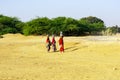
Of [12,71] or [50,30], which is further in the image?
[50,30]

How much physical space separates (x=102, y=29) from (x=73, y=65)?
53.0 meters

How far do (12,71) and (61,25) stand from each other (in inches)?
1458

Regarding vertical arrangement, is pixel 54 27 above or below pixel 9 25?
below

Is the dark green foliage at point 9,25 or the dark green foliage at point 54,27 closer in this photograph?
the dark green foliage at point 54,27

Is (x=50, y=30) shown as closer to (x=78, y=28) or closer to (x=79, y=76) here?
(x=78, y=28)

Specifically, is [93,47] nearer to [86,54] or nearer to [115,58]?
[86,54]

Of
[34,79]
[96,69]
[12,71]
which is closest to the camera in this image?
[34,79]

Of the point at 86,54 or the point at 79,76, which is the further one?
the point at 86,54

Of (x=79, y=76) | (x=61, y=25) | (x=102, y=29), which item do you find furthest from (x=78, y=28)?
(x=79, y=76)

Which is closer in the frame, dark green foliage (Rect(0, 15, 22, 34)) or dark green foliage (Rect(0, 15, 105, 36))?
dark green foliage (Rect(0, 15, 105, 36))

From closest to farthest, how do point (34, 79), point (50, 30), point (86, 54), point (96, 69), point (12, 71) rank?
point (34, 79)
point (12, 71)
point (96, 69)
point (86, 54)
point (50, 30)

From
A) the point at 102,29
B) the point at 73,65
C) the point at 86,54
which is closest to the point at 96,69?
the point at 73,65

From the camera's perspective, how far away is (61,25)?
176ft

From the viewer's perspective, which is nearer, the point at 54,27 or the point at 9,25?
the point at 54,27
